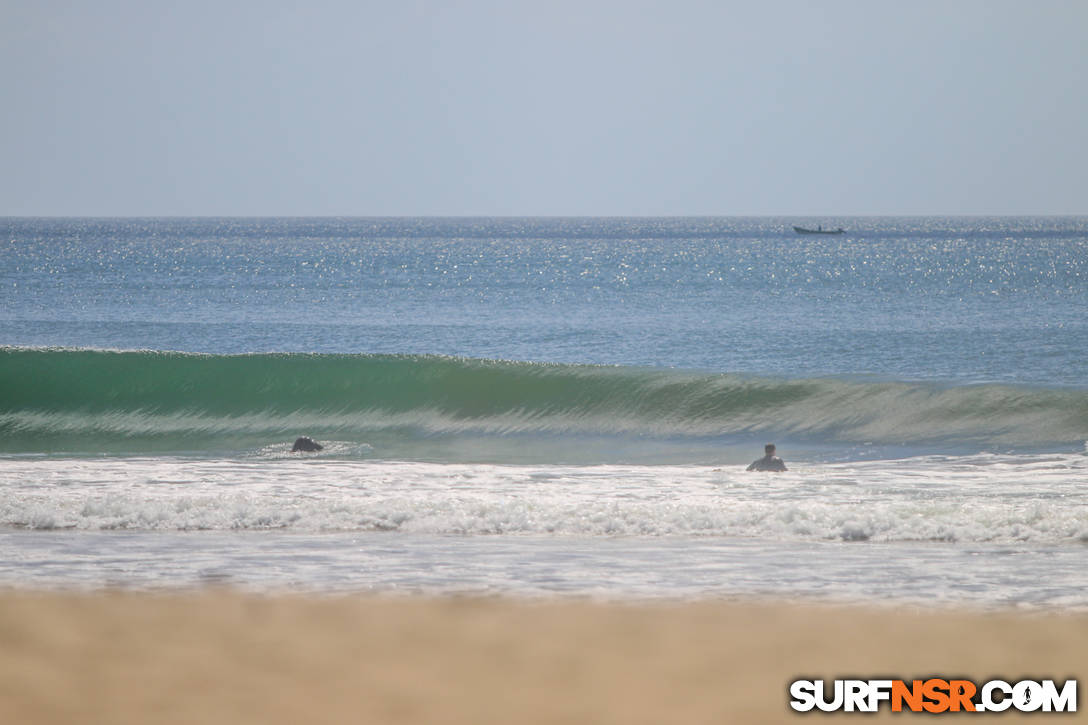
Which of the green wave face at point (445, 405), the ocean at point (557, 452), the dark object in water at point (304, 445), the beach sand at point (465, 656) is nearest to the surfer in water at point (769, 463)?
the ocean at point (557, 452)

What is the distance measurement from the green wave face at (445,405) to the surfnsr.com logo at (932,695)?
11294mm

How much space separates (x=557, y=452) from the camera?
17.2 meters

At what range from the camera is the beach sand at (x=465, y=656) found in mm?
5555

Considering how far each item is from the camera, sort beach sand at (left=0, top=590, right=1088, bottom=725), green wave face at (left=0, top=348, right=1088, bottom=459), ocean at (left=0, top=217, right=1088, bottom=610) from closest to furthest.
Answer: beach sand at (left=0, top=590, right=1088, bottom=725)
ocean at (left=0, top=217, right=1088, bottom=610)
green wave face at (left=0, top=348, right=1088, bottom=459)

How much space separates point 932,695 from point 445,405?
52.2 ft

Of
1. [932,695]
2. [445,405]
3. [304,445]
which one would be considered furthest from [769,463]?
[445,405]

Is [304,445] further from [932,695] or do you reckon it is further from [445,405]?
[932,695]

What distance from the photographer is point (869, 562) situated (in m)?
8.93

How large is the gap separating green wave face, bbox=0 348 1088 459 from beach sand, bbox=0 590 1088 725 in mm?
10641

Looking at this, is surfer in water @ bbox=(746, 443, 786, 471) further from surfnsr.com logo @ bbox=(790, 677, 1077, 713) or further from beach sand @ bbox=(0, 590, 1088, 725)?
surfnsr.com logo @ bbox=(790, 677, 1077, 713)

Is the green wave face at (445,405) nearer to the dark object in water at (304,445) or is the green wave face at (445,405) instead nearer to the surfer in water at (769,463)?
the dark object in water at (304,445)

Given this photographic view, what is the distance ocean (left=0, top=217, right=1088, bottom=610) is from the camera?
8.77 m

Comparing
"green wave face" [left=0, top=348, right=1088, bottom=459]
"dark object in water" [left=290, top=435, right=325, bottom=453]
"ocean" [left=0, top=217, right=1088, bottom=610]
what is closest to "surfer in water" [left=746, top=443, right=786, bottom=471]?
"ocean" [left=0, top=217, right=1088, bottom=610]

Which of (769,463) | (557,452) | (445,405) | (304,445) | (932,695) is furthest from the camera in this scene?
(445,405)
